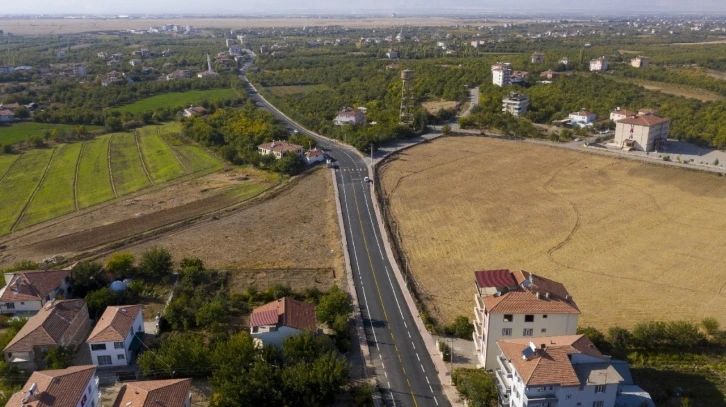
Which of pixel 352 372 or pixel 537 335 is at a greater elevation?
pixel 537 335

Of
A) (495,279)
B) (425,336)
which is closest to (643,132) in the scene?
(495,279)

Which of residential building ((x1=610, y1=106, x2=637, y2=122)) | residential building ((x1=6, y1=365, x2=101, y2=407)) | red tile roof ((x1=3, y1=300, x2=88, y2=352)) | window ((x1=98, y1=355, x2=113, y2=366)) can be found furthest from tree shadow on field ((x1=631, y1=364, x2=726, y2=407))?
residential building ((x1=610, y1=106, x2=637, y2=122))

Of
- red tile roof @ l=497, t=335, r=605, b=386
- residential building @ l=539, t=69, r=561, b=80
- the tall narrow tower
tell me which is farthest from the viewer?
residential building @ l=539, t=69, r=561, b=80

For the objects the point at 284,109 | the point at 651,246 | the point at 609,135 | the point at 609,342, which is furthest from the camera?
the point at 284,109

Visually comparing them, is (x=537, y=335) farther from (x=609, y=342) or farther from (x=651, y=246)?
(x=651, y=246)

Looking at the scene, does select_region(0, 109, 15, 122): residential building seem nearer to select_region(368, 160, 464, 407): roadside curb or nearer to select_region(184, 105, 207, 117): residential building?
select_region(184, 105, 207, 117): residential building

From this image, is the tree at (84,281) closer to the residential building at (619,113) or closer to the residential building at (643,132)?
the residential building at (643,132)

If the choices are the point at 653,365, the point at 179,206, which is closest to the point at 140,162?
the point at 179,206

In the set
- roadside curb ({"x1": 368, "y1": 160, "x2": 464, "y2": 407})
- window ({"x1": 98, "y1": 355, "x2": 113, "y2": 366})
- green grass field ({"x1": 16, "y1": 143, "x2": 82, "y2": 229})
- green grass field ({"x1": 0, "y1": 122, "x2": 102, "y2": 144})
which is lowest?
roadside curb ({"x1": 368, "y1": 160, "x2": 464, "y2": 407})
